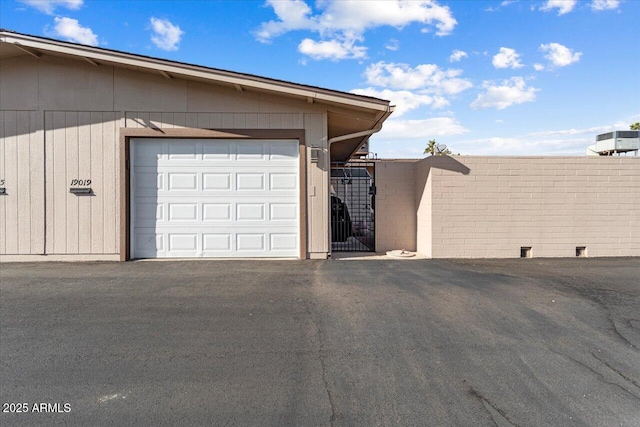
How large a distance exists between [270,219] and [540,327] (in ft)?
17.9

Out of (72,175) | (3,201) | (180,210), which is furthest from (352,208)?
(3,201)

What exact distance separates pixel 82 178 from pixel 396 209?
285 inches

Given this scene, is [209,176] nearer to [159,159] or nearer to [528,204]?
[159,159]

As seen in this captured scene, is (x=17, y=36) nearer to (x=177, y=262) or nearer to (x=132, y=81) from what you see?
(x=132, y=81)

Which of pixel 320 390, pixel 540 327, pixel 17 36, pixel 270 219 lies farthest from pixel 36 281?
pixel 540 327

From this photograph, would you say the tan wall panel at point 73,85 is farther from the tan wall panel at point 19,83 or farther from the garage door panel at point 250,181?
the garage door panel at point 250,181

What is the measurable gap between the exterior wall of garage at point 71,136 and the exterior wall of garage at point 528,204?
5572mm

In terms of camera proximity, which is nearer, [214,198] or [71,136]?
[71,136]

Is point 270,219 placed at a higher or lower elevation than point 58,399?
higher

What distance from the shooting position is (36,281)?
6.04 meters

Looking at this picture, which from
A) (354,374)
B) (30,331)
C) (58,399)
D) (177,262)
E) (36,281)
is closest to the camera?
(58,399)

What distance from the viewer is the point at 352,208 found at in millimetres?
10125

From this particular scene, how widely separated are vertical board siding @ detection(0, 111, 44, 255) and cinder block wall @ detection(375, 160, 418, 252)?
25.0 feet

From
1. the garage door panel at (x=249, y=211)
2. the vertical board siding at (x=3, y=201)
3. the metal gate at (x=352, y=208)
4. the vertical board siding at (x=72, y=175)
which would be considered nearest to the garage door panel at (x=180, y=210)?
the garage door panel at (x=249, y=211)
